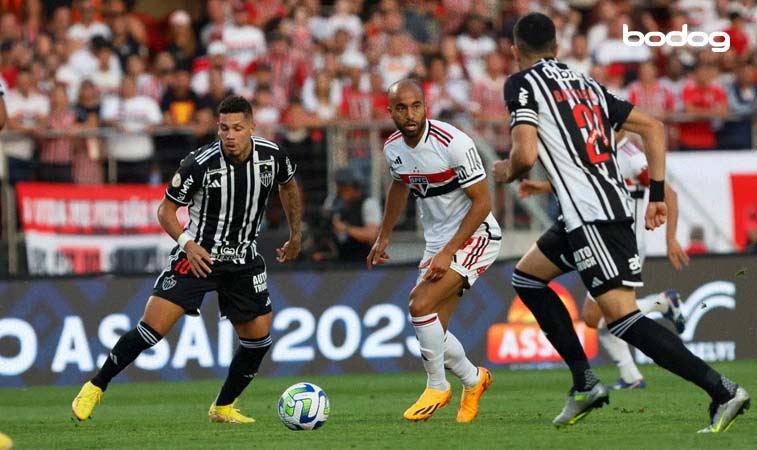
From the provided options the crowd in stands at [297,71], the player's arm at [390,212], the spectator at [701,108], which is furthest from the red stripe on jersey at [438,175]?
the spectator at [701,108]

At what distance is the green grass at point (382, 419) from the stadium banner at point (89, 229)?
2.35m

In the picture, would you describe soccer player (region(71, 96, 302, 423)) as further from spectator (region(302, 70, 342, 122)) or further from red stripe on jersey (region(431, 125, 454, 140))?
spectator (region(302, 70, 342, 122))

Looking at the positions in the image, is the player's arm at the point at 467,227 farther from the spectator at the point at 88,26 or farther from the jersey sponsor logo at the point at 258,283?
the spectator at the point at 88,26

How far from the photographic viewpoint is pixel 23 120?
16953 millimetres

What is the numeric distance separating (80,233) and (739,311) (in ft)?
23.8

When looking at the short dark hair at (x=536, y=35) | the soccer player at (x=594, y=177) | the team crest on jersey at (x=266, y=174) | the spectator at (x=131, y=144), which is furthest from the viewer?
the spectator at (x=131, y=144)

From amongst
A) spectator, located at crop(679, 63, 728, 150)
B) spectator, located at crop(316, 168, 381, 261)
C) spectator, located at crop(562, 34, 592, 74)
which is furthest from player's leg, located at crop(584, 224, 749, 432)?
spectator, located at crop(562, 34, 592, 74)

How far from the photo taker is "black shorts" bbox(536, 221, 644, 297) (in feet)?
26.1

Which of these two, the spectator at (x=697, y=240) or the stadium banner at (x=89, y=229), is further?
the spectator at (x=697, y=240)

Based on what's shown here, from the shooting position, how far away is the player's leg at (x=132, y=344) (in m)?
9.61

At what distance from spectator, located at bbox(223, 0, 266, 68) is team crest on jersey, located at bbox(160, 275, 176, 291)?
9.06 m

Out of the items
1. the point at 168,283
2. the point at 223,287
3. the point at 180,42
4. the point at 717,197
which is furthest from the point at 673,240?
the point at 180,42

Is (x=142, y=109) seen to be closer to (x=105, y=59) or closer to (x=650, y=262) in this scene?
(x=105, y=59)

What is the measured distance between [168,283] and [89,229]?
21.3 ft
